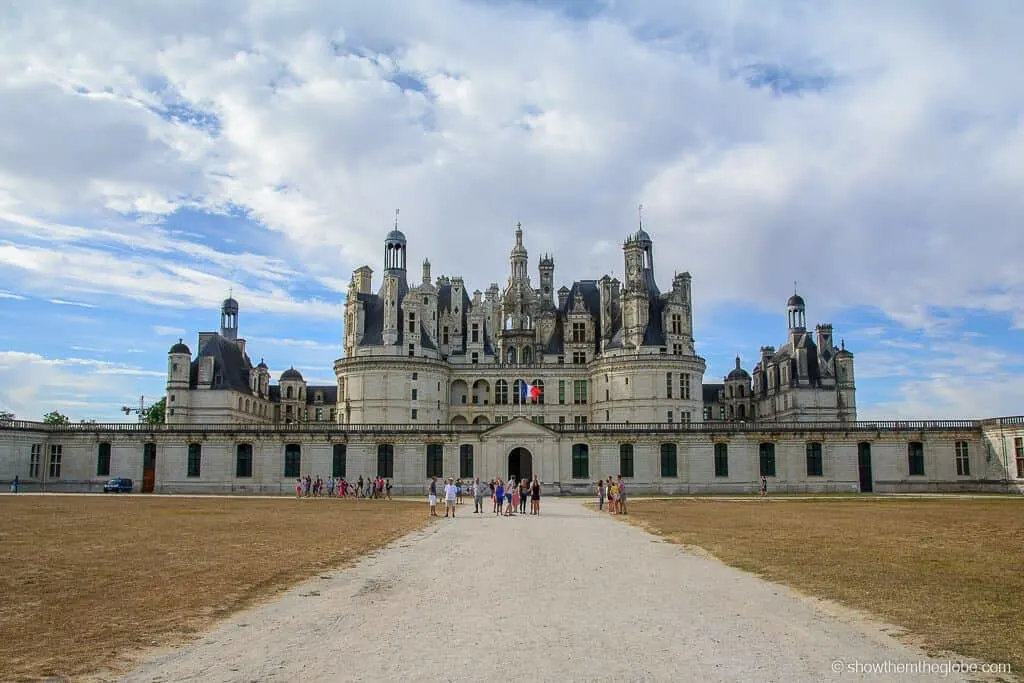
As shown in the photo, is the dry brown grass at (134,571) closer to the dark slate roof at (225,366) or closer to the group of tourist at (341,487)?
the group of tourist at (341,487)

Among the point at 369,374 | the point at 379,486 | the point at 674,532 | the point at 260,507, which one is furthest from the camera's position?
the point at 369,374

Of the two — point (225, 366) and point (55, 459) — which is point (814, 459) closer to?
point (225, 366)

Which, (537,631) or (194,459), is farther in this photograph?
(194,459)

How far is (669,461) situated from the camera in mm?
70188

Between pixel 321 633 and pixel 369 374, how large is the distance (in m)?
69.8

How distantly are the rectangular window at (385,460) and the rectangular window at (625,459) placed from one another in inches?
745

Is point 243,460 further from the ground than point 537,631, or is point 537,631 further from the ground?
point 243,460

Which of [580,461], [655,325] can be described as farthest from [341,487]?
[655,325]

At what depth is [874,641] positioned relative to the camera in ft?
39.5

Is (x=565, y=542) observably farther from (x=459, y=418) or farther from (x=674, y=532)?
(x=459, y=418)

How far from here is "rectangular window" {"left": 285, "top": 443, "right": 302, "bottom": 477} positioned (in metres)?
70.8

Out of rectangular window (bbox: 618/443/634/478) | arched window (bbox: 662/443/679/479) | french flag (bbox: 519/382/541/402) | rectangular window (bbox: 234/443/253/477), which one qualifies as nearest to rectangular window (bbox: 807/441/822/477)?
arched window (bbox: 662/443/679/479)

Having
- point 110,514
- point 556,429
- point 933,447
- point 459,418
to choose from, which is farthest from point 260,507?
point 933,447

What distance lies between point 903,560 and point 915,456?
54.4 meters
